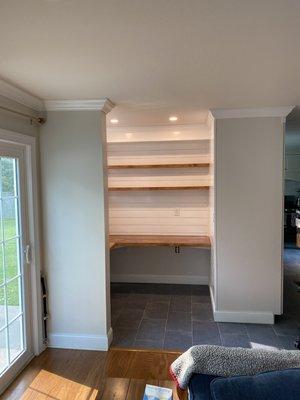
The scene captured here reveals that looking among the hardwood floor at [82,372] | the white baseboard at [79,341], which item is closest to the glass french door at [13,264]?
the hardwood floor at [82,372]

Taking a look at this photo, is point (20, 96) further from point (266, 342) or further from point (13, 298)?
point (266, 342)

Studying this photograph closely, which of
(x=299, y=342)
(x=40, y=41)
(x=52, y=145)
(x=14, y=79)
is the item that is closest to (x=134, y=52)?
(x=40, y=41)

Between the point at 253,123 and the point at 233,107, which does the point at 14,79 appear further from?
the point at 253,123

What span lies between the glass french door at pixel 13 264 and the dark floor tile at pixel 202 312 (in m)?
1.85

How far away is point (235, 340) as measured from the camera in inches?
122

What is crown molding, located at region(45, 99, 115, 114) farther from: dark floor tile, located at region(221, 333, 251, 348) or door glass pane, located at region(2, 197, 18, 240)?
dark floor tile, located at region(221, 333, 251, 348)

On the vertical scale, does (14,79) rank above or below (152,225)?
above

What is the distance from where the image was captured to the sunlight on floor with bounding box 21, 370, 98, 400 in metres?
2.30

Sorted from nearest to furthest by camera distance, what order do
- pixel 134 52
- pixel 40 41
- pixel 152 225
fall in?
pixel 40 41
pixel 134 52
pixel 152 225

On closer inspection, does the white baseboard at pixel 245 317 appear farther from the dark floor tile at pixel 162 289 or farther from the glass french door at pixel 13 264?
the glass french door at pixel 13 264

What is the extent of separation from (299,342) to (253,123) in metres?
2.22

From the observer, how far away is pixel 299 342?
115 inches

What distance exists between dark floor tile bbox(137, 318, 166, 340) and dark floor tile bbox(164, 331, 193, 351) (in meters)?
0.08

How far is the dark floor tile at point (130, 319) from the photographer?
11.4 ft
